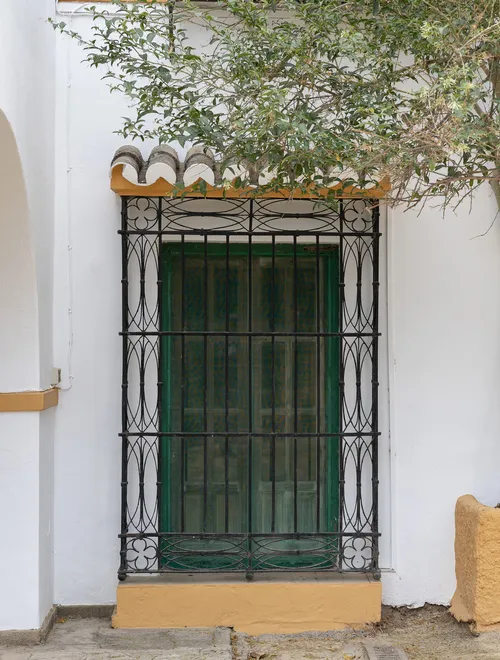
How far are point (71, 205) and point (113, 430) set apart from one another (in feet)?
4.77

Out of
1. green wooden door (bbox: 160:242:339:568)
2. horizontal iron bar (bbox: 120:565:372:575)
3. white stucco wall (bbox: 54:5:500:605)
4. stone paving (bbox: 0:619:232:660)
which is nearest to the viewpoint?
stone paving (bbox: 0:619:232:660)

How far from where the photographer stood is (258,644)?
483cm

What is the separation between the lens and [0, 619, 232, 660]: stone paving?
4570 mm

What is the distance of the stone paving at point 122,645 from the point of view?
457cm

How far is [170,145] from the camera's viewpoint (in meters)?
5.22

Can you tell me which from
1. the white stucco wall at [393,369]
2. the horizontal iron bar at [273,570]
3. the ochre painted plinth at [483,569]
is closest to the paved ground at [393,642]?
the ochre painted plinth at [483,569]

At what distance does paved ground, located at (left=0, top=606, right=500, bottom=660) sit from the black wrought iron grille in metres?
0.39

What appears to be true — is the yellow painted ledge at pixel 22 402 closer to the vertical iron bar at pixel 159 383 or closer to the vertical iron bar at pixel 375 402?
the vertical iron bar at pixel 159 383

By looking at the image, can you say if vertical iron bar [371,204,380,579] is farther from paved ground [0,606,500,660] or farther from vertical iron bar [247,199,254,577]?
vertical iron bar [247,199,254,577]

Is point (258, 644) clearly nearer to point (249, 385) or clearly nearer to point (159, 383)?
point (249, 385)

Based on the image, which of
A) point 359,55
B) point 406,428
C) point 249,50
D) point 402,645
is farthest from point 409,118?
point 402,645

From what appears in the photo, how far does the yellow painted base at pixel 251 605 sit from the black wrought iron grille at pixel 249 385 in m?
0.14

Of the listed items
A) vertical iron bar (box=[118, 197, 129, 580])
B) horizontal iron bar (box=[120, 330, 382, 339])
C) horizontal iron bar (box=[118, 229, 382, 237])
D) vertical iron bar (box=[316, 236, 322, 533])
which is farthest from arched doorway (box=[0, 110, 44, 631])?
vertical iron bar (box=[316, 236, 322, 533])

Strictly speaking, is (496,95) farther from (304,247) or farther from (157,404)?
(157,404)
